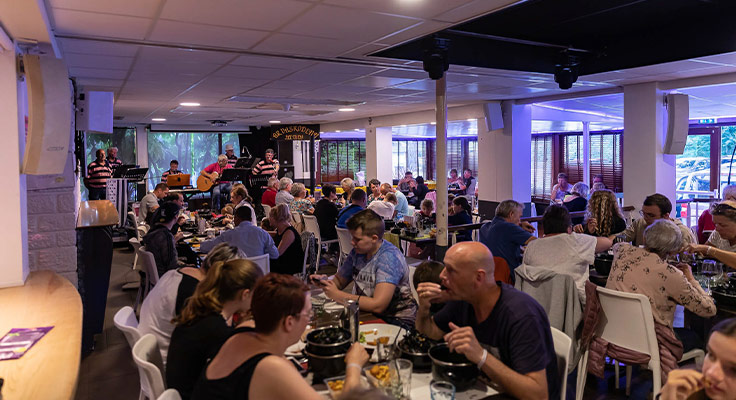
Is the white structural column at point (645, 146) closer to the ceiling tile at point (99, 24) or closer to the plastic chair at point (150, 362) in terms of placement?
the ceiling tile at point (99, 24)

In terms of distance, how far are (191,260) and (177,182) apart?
6.63 metres

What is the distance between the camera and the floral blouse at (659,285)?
3.09m

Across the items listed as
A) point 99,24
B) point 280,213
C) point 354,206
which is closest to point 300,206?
point 354,206

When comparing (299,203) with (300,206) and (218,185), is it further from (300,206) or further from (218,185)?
(218,185)

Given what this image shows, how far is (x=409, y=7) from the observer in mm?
3508

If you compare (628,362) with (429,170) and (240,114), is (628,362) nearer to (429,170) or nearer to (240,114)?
(240,114)

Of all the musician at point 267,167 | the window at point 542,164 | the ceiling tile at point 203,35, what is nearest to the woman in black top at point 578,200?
the ceiling tile at point 203,35

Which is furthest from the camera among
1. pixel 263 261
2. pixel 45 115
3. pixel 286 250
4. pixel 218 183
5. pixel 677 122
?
pixel 218 183

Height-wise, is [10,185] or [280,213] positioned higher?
[10,185]

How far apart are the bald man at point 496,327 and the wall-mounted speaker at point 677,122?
6.56 m

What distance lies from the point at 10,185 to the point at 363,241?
224 centimetres

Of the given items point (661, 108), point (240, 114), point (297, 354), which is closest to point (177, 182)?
point (240, 114)

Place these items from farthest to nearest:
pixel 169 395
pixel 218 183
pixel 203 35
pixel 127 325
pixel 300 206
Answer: pixel 218 183 < pixel 300 206 < pixel 203 35 < pixel 127 325 < pixel 169 395

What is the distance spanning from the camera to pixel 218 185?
12.0 meters
